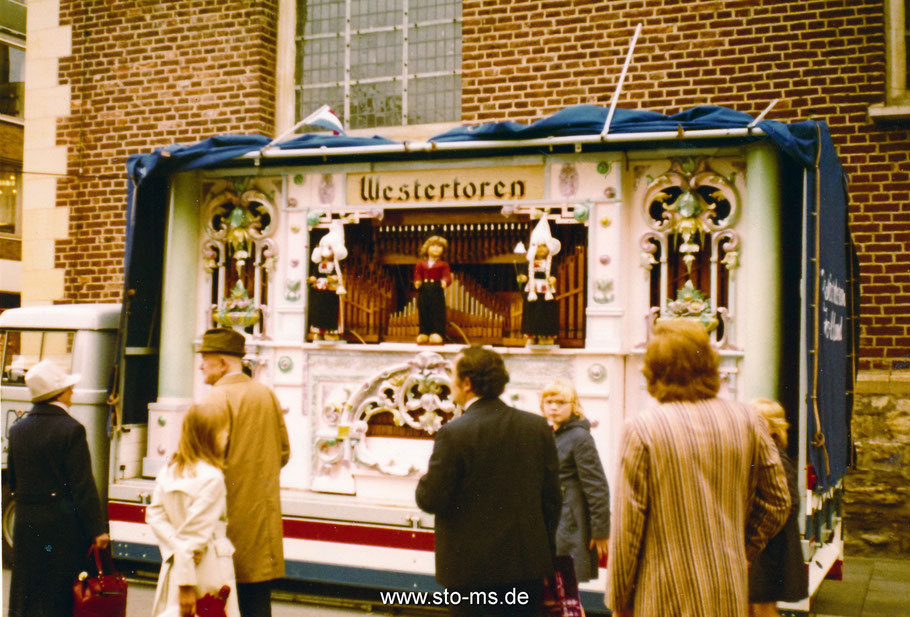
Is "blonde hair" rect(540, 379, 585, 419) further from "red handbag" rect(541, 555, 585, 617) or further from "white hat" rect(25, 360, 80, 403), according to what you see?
"white hat" rect(25, 360, 80, 403)

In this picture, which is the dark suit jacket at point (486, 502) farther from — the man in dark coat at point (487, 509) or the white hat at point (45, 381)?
the white hat at point (45, 381)

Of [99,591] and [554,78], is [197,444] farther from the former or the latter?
[554,78]

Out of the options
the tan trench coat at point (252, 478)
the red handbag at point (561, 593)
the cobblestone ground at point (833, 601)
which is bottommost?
the cobblestone ground at point (833, 601)

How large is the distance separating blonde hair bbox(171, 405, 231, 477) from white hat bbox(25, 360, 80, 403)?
983mm

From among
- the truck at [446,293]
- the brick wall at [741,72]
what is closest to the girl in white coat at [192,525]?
the truck at [446,293]

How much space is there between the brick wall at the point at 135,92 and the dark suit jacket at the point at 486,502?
7.81 meters

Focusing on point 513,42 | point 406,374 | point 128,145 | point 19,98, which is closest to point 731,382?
point 406,374

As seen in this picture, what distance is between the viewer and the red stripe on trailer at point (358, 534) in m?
6.30

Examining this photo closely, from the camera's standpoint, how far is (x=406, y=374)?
6.88m

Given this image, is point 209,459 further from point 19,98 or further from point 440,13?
point 19,98

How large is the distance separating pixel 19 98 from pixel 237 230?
1511 centimetres

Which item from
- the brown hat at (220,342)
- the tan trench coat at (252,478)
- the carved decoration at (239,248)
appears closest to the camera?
the tan trench coat at (252,478)

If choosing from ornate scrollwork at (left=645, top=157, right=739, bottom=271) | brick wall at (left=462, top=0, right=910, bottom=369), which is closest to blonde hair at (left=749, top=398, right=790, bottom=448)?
ornate scrollwork at (left=645, top=157, right=739, bottom=271)

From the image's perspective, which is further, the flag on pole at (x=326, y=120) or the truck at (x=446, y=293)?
the flag on pole at (x=326, y=120)
